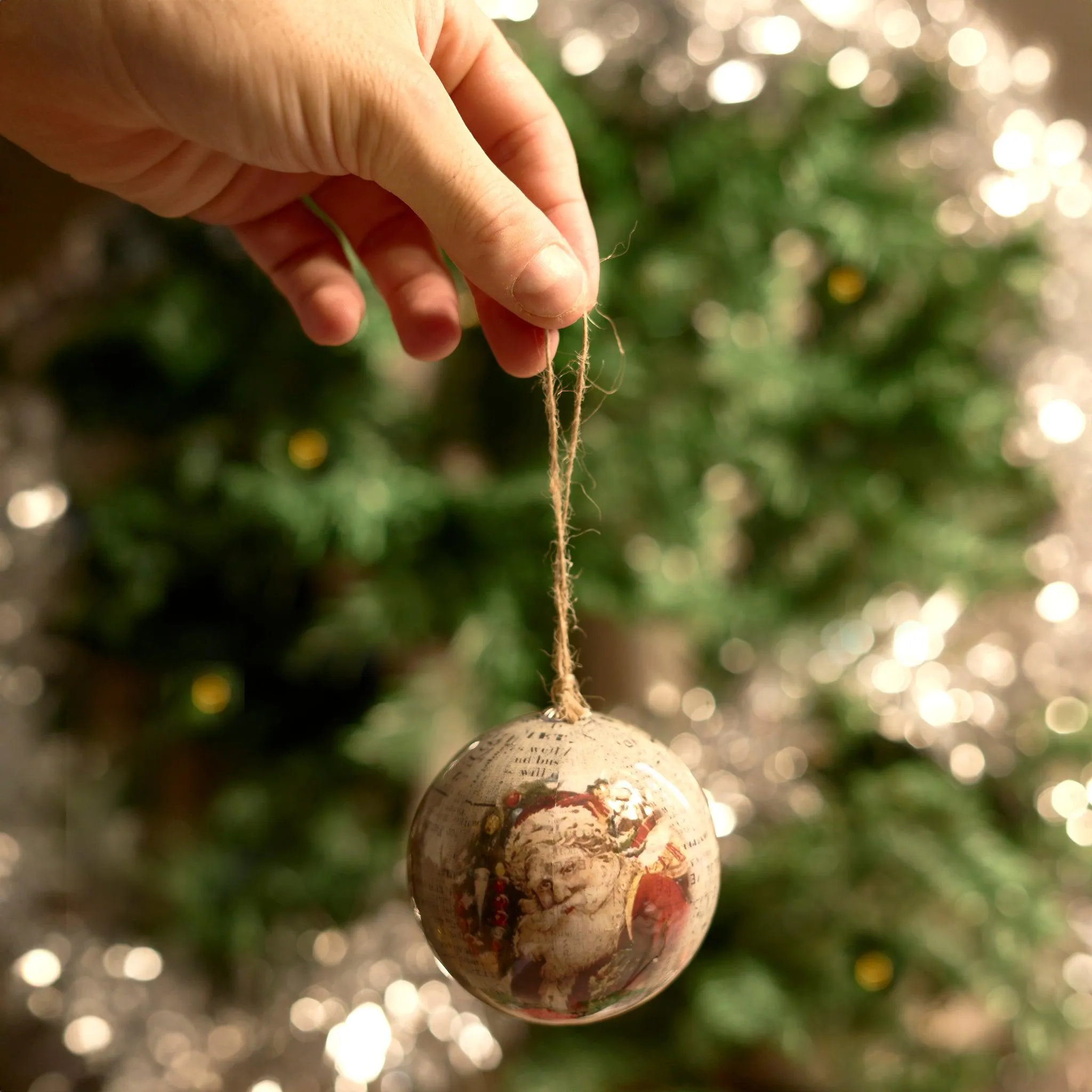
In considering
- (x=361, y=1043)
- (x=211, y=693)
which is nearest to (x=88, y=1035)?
(x=361, y=1043)

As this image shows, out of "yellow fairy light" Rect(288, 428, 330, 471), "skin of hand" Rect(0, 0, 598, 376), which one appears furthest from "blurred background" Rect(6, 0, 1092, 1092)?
"skin of hand" Rect(0, 0, 598, 376)

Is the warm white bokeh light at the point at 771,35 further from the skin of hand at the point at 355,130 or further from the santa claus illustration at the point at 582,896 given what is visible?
the santa claus illustration at the point at 582,896

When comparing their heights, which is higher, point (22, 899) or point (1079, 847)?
point (1079, 847)

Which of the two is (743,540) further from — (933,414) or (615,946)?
(615,946)

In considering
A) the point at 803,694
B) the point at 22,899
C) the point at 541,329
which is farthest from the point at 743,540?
the point at 22,899

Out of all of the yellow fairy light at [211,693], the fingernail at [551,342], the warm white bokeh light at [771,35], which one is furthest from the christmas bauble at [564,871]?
the warm white bokeh light at [771,35]

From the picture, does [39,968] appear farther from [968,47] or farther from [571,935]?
[968,47]

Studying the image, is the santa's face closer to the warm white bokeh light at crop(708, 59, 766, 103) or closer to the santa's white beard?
the santa's white beard
